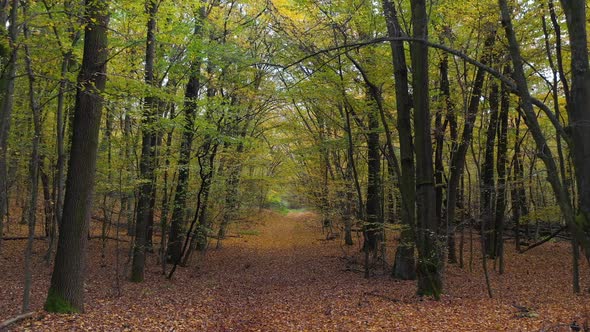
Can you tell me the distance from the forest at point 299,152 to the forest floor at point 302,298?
0.28 ft

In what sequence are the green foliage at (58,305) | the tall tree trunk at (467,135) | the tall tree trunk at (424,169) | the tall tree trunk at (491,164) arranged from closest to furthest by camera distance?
the green foliage at (58,305), the tall tree trunk at (424,169), the tall tree trunk at (467,135), the tall tree trunk at (491,164)

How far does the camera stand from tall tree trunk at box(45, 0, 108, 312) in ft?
23.1

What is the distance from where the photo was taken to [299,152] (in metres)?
15.3

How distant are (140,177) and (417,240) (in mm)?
7256

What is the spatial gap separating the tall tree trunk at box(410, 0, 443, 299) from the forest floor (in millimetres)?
803

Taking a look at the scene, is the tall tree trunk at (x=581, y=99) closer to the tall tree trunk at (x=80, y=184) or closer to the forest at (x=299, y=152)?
the forest at (x=299, y=152)

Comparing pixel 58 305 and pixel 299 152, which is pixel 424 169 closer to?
pixel 58 305

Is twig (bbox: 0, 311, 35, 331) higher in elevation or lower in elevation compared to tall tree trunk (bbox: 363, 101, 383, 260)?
lower

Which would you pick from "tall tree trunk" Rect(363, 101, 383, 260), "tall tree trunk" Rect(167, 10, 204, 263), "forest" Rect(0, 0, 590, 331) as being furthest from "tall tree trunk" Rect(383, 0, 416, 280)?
"tall tree trunk" Rect(167, 10, 204, 263)

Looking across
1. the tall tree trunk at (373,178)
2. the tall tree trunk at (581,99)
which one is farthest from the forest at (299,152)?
the tall tree trunk at (373,178)

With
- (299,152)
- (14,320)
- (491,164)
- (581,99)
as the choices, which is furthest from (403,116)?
(14,320)

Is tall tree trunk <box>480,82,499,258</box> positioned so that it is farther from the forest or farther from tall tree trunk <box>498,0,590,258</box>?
tall tree trunk <box>498,0,590,258</box>

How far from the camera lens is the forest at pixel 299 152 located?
7004mm

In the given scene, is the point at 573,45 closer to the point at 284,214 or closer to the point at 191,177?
the point at 191,177
